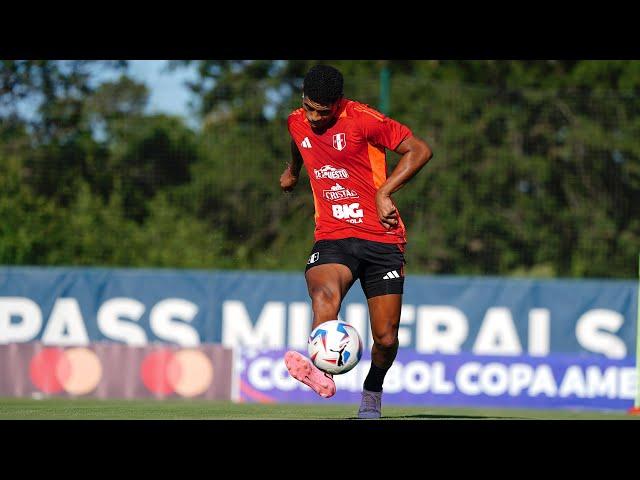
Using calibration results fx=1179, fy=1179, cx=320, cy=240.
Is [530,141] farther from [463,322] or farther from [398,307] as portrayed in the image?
[398,307]

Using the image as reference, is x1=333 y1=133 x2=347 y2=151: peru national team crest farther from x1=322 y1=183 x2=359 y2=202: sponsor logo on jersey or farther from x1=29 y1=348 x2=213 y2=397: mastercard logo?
x1=29 y1=348 x2=213 y2=397: mastercard logo

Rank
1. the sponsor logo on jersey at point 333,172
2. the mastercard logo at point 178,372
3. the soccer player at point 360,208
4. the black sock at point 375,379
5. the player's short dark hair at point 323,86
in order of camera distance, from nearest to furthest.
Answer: the player's short dark hair at point 323,86
the soccer player at point 360,208
the sponsor logo on jersey at point 333,172
the black sock at point 375,379
the mastercard logo at point 178,372

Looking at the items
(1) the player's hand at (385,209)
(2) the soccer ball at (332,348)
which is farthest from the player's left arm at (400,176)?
(2) the soccer ball at (332,348)

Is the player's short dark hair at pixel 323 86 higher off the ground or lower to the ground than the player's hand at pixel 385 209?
higher

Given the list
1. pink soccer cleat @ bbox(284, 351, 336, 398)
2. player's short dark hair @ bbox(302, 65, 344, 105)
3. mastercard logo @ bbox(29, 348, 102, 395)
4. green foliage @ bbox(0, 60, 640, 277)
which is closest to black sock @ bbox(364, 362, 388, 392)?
pink soccer cleat @ bbox(284, 351, 336, 398)

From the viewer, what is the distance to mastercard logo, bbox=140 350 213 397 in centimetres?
1641

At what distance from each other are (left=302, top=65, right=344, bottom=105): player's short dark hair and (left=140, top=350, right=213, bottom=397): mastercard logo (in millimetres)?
8817

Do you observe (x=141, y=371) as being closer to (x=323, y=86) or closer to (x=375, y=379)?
(x=375, y=379)

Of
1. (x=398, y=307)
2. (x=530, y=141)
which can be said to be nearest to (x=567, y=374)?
(x=530, y=141)

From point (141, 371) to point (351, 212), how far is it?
28.2 feet

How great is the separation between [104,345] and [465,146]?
689 centimetres

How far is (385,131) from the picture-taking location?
8508mm

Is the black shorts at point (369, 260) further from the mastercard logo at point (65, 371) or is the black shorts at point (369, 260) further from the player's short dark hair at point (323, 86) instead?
the mastercard logo at point (65, 371)

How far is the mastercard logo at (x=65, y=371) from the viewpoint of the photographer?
640 inches
